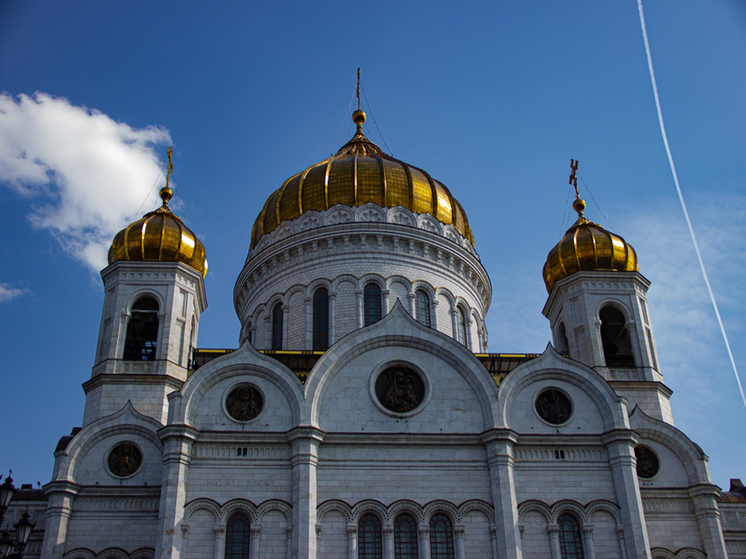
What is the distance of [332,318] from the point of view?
24.9 m

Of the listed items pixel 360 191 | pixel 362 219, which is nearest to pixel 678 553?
pixel 362 219

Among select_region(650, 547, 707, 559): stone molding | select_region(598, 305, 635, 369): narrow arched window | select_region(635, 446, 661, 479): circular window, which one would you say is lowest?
select_region(650, 547, 707, 559): stone molding

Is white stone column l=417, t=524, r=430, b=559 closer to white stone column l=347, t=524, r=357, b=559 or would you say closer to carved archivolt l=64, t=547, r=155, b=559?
white stone column l=347, t=524, r=357, b=559

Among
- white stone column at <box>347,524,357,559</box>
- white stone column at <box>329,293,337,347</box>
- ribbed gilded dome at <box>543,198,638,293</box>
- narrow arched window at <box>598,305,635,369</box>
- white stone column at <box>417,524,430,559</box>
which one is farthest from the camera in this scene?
ribbed gilded dome at <box>543,198,638,293</box>

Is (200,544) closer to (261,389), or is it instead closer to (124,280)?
(261,389)

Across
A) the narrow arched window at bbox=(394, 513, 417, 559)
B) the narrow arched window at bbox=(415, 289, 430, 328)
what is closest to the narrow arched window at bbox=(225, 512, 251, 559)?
the narrow arched window at bbox=(394, 513, 417, 559)

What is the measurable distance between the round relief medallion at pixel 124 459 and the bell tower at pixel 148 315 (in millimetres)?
1150

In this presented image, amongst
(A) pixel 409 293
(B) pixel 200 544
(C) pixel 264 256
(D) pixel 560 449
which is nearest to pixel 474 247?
(A) pixel 409 293

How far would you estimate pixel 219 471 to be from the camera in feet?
60.4

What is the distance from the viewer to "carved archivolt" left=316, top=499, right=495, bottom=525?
18.0 m

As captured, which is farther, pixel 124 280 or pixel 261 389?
pixel 124 280

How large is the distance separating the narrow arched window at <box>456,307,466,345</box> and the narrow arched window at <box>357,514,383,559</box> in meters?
9.09

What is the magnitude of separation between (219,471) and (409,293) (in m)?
9.57

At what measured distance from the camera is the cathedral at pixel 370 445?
17984 millimetres
